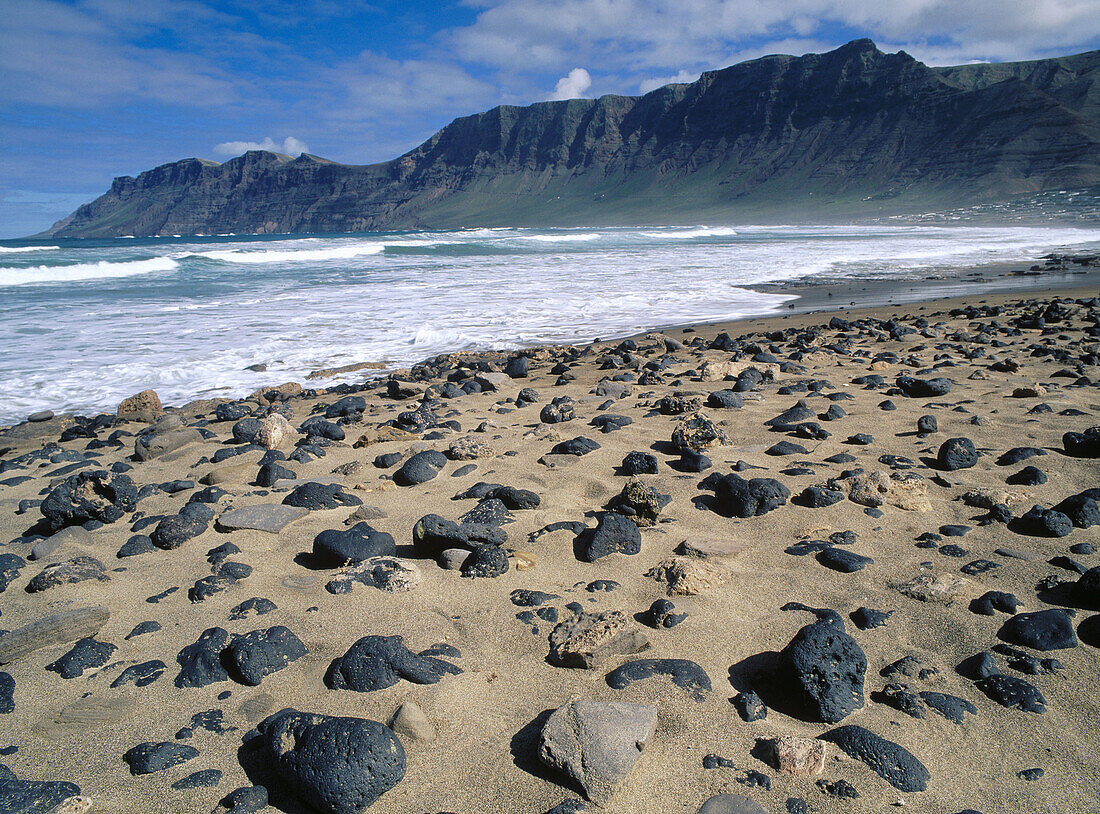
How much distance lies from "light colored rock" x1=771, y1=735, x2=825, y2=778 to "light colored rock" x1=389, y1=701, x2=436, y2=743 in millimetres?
866

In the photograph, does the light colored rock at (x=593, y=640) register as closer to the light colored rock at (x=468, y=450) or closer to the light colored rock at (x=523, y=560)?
the light colored rock at (x=523, y=560)

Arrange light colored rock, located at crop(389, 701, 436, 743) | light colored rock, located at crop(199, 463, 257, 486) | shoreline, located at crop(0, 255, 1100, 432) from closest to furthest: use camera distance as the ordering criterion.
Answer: light colored rock, located at crop(389, 701, 436, 743), light colored rock, located at crop(199, 463, 257, 486), shoreline, located at crop(0, 255, 1100, 432)

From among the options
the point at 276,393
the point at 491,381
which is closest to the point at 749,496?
the point at 491,381

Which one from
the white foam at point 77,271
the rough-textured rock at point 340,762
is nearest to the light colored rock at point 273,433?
the rough-textured rock at point 340,762

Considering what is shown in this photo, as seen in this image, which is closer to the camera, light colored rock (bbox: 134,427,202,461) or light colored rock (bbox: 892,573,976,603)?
light colored rock (bbox: 892,573,976,603)

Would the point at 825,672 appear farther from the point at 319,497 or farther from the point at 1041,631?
the point at 319,497

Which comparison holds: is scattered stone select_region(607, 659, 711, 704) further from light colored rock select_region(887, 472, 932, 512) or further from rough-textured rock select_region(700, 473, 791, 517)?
light colored rock select_region(887, 472, 932, 512)

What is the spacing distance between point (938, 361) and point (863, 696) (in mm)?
4884

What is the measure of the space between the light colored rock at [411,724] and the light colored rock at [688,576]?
934mm

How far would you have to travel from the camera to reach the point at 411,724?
5.17 ft

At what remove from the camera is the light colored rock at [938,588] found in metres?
2.00

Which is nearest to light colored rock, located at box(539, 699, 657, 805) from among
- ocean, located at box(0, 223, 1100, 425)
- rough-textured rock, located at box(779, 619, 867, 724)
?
rough-textured rock, located at box(779, 619, 867, 724)

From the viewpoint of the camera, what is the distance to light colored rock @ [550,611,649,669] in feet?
5.93

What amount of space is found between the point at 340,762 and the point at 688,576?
4.11ft
